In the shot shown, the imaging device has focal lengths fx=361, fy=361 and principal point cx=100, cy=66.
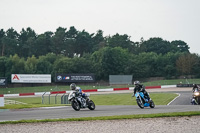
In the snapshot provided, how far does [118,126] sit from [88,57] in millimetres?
99880

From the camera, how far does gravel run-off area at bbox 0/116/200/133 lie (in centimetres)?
1162

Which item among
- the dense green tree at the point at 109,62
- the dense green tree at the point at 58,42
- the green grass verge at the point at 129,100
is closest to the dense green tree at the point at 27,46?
the dense green tree at the point at 58,42

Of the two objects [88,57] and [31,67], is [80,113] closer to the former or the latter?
[31,67]

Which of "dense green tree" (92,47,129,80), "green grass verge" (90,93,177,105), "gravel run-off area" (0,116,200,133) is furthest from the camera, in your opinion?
"dense green tree" (92,47,129,80)

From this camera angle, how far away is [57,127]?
12.8 metres

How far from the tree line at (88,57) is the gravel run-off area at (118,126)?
7588 centimetres

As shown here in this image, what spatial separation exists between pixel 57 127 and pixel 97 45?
431 ft

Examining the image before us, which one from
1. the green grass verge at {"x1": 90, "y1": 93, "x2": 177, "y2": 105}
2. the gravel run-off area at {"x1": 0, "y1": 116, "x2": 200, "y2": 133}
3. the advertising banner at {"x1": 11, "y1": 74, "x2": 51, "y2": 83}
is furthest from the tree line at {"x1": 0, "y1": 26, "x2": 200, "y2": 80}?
the gravel run-off area at {"x1": 0, "y1": 116, "x2": 200, "y2": 133}

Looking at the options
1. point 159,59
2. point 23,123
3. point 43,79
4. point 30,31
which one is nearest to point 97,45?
point 30,31

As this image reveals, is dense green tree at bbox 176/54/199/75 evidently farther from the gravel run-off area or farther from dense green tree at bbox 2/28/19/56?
the gravel run-off area

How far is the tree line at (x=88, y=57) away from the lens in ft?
311

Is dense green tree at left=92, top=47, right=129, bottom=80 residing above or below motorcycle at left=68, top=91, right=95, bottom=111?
above

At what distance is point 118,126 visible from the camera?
41.1ft

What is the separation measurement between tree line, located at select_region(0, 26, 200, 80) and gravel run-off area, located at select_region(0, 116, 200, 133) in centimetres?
7588
